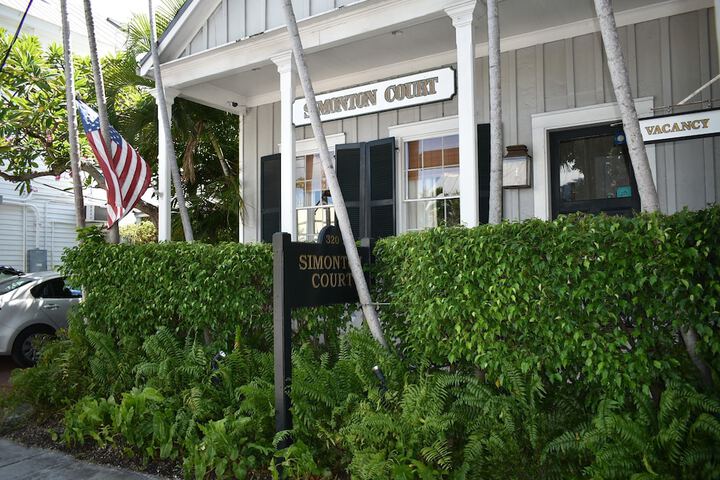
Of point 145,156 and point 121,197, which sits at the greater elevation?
point 145,156

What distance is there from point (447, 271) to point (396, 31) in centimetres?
433

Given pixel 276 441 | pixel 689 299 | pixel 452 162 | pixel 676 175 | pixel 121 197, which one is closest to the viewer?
pixel 689 299

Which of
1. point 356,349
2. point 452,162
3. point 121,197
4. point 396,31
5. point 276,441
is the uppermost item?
point 396,31

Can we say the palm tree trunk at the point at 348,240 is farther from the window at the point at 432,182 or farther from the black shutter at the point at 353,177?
the black shutter at the point at 353,177

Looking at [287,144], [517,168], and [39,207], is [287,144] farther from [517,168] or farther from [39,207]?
[39,207]

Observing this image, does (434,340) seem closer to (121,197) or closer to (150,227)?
(121,197)

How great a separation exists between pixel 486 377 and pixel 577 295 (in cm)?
83

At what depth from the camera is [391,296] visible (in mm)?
4559

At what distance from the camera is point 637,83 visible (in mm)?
6742

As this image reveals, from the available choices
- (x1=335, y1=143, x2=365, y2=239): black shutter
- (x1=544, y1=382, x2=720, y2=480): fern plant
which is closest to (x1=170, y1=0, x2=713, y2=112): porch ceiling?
(x1=335, y1=143, x2=365, y2=239): black shutter

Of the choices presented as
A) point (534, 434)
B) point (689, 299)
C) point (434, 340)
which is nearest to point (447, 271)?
point (434, 340)

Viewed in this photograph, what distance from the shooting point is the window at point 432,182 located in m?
7.93

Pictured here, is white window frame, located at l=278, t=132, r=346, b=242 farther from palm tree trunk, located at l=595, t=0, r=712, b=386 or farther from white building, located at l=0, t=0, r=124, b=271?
white building, located at l=0, t=0, r=124, b=271

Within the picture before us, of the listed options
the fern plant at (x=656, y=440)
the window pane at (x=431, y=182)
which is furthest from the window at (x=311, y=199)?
the fern plant at (x=656, y=440)
